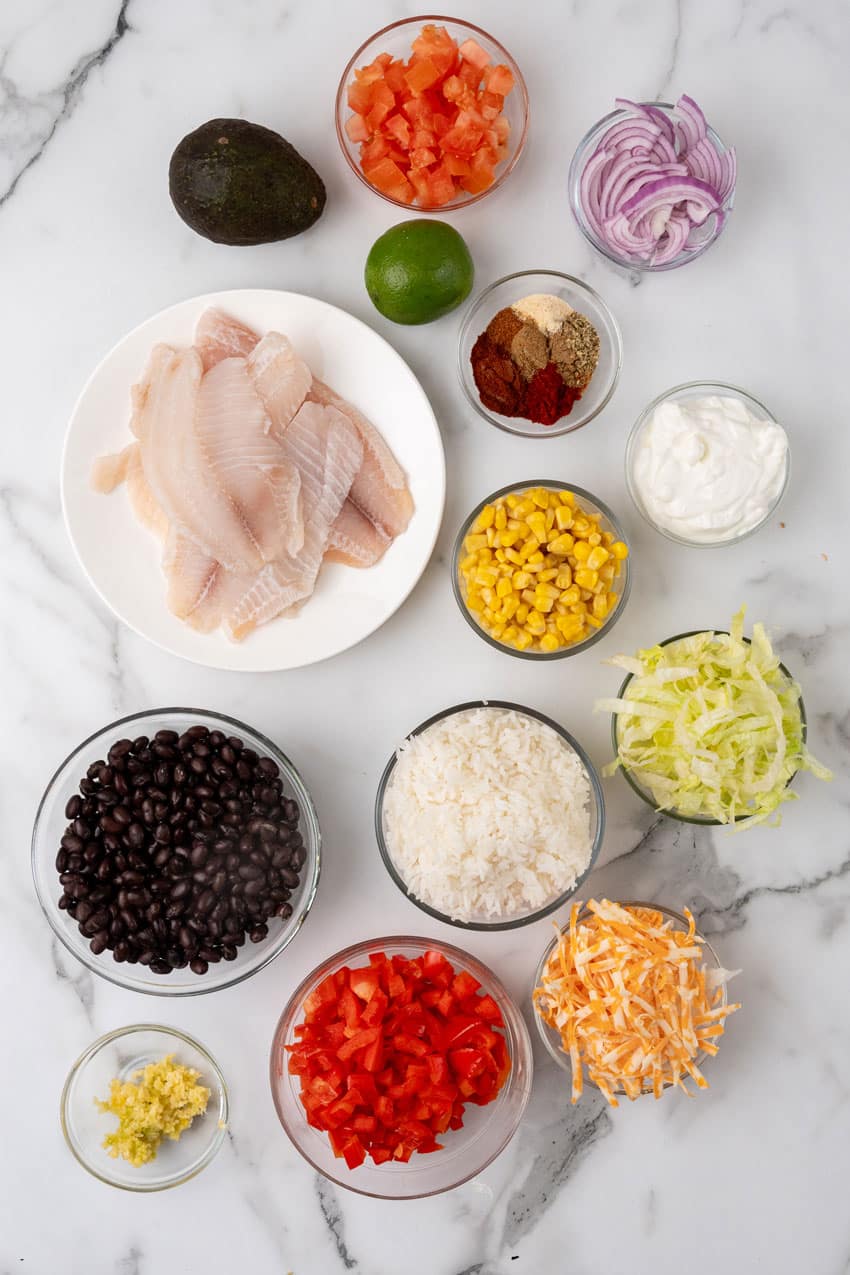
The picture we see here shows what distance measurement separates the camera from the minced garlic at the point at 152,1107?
205 cm

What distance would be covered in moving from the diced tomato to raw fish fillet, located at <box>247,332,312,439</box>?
2.33ft

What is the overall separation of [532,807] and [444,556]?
2.05 ft

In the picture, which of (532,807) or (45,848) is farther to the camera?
(45,848)

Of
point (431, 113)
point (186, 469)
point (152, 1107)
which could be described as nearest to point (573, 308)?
point (431, 113)

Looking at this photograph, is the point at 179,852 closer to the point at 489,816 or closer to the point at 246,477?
the point at 489,816

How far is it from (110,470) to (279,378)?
0.42m

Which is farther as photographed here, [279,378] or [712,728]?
[279,378]

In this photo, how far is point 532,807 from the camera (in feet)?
6.22

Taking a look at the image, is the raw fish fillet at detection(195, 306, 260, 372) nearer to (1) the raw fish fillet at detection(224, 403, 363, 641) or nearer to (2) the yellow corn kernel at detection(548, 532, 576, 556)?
(1) the raw fish fillet at detection(224, 403, 363, 641)

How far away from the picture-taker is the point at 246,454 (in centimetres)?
200

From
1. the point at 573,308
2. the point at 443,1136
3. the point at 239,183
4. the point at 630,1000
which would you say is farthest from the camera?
the point at 573,308

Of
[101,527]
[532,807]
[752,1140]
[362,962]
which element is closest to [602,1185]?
[752,1140]

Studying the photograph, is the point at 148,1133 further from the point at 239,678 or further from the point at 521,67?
the point at 521,67

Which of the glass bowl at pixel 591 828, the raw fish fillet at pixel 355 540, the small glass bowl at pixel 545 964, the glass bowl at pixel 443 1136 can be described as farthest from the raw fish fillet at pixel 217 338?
the small glass bowl at pixel 545 964
